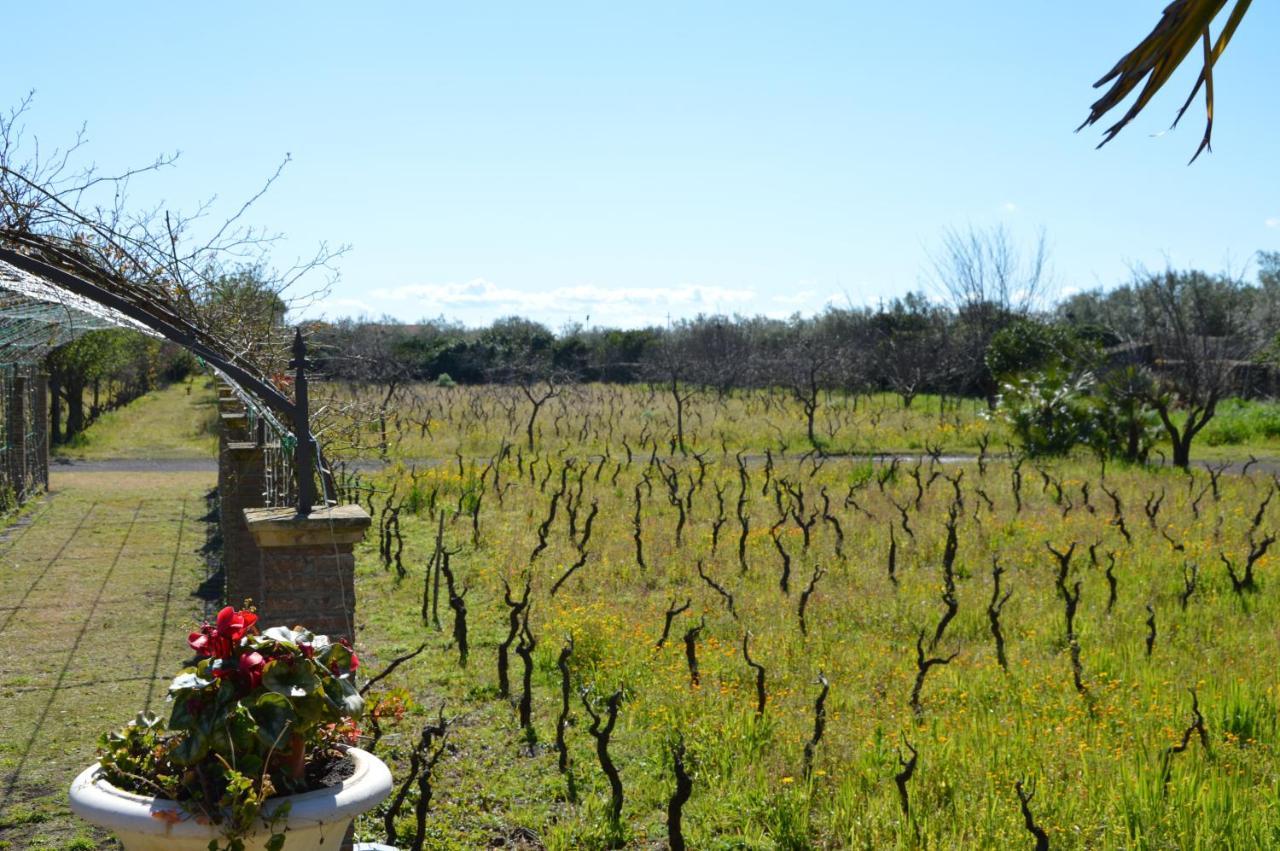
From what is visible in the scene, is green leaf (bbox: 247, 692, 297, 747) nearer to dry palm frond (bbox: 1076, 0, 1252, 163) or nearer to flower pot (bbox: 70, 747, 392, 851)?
flower pot (bbox: 70, 747, 392, 851)

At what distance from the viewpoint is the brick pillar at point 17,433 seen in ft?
44.2

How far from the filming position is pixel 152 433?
2447 cm

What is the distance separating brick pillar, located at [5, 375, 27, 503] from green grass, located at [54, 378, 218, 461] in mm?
6609

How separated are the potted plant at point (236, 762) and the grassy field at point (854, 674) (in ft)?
5.84

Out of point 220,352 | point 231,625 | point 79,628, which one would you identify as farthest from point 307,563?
point 79,628

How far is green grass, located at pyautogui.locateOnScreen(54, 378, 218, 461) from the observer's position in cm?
2120

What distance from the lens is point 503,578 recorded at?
29.5 feet

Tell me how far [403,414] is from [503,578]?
52.2 feet

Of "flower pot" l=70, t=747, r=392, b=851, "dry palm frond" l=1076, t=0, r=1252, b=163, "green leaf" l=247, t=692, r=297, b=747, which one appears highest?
"dry palm frond" l=1076, t=0, r=1252, b=163

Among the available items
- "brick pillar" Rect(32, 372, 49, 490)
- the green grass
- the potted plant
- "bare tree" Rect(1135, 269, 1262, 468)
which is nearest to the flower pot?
the potted plant

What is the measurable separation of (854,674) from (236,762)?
4.43 m

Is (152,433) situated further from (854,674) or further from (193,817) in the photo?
(193,817)

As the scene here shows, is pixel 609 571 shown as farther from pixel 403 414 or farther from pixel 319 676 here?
pixel 403 414

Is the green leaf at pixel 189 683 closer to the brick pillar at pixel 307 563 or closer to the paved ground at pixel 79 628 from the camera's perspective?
the brick pillar at pixel 307 563
